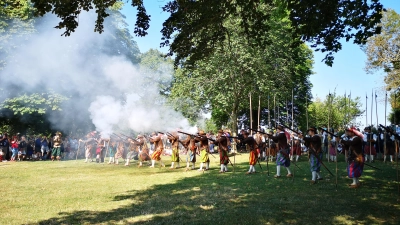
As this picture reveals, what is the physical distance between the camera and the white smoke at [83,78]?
23953 mm

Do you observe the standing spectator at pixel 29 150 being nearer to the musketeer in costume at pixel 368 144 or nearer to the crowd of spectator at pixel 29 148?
the crowd of spectator at pixel 29 148

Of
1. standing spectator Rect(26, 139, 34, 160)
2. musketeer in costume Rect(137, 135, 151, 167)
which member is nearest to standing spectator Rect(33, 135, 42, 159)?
standing spectator Rect(26, 139, 34, 160)

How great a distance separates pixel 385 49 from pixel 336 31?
22.3 m

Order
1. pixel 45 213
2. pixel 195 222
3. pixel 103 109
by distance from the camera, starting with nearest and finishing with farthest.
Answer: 1. pixel 195 222
2. pixel 45 213
3. pixel 103 109

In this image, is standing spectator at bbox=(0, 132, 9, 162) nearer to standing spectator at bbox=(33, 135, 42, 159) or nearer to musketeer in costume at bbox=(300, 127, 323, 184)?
standing spectator at bbox=(33, 135, 42, 159)

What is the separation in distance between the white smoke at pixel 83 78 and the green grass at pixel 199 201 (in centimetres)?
1027

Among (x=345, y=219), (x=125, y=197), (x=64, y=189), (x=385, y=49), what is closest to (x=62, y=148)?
(x=64, y=189)

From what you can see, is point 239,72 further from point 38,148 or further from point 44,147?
point 38,148

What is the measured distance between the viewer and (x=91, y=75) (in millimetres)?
27828

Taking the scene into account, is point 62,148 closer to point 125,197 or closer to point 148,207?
point 125,197

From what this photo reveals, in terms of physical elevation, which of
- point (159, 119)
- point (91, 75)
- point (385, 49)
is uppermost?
point (385, 49)

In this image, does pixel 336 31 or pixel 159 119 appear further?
pixel 159 119

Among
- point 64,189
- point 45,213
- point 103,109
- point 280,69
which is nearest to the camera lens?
point 45,213

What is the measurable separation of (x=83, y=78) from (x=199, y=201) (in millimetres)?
21888
